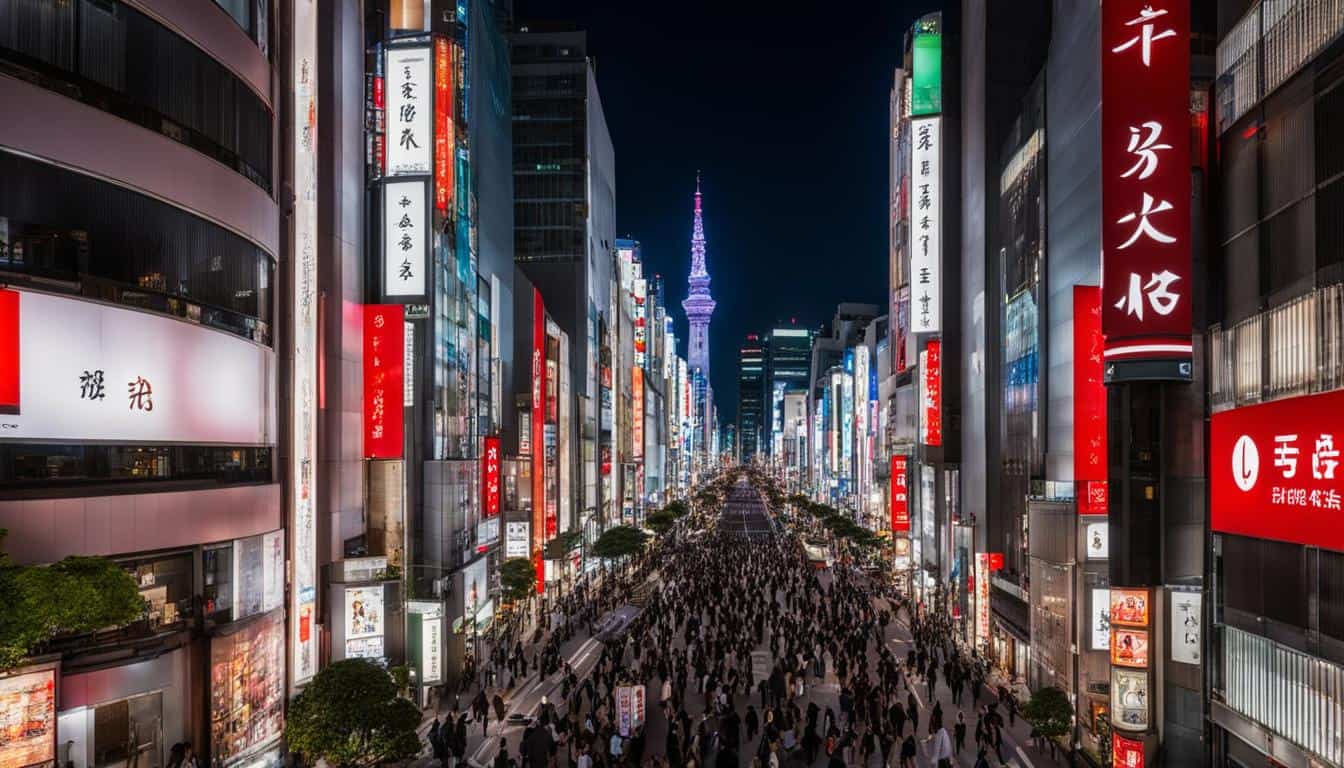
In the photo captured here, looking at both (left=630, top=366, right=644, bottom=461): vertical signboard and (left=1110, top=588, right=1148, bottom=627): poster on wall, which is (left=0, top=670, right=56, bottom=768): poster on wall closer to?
(left=1110, top=588, right=1148, bottom=627): poster on wall

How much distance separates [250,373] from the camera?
20656 mm

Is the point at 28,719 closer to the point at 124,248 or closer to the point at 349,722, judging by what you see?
the point at 349,722

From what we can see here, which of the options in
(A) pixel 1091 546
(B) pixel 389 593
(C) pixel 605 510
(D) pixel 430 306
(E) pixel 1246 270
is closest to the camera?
(E) pixel 1246 270

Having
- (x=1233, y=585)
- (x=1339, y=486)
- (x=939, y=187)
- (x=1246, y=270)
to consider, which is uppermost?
(x=939, y=187)

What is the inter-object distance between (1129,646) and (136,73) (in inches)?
793

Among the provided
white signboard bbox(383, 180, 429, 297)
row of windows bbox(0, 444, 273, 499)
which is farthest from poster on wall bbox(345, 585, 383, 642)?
white signboard bbox(383, 180, 429, 297)

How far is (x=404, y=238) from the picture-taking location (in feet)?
92.6

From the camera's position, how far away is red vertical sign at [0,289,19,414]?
1268cm

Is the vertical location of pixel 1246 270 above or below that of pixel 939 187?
below

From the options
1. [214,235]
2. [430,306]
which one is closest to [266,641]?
[214,235]

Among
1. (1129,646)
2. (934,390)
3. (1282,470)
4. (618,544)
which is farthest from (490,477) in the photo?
(1282,470)

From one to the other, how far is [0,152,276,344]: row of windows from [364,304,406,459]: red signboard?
625 centimetres

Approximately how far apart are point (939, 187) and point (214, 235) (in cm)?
3297

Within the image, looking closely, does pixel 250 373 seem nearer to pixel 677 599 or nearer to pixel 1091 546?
pixel 1091 546
